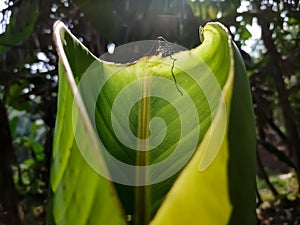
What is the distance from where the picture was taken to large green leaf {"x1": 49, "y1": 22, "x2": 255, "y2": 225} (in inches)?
10.9

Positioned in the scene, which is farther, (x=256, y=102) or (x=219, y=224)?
(x=256, y=102)

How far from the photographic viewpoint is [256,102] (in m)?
1.43

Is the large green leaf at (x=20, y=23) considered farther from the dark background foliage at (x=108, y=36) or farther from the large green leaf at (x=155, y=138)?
the large green leaf at (x=155, y=138)

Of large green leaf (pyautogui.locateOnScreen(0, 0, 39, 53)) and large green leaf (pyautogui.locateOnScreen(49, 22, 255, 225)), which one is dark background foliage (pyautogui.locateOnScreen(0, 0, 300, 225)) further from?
large green leaf (pyautogui.locateOnScreen(49, 22, 255, 225))

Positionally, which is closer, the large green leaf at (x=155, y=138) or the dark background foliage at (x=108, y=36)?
the large green leaf at (x=155, y=138)

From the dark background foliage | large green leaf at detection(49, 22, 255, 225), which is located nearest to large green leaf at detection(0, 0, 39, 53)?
the dark background foliage

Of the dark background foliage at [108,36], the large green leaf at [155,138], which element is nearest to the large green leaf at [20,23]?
the dark background foliage at [108,36]

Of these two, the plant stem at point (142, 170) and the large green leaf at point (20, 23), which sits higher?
the large green leaf at point (20, 23)

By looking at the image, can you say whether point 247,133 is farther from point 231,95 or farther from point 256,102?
point 256,102

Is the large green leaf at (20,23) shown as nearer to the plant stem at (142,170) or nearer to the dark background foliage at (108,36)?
the dark background foliage at (108,36)

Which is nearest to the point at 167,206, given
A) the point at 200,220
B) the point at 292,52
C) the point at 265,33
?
the point at 200,220

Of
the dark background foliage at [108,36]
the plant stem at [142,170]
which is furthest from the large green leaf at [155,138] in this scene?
the dark background foliage at [108,36]

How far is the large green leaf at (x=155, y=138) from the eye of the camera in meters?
0.28

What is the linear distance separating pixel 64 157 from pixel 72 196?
0.02 m
